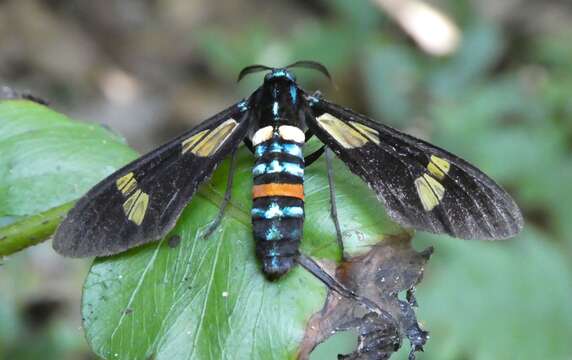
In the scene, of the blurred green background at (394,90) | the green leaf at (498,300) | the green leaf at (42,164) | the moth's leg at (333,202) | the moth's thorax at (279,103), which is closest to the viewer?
the moth's leg at (333,202)

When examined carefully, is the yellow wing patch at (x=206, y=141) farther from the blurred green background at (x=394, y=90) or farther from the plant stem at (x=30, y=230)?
the blurred green background at (x=394, y=90)

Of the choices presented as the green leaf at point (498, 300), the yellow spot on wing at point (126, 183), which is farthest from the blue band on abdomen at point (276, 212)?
the green leaf at point (498, 300)

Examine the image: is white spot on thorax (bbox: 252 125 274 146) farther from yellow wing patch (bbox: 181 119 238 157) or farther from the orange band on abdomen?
the orange band on abdomen

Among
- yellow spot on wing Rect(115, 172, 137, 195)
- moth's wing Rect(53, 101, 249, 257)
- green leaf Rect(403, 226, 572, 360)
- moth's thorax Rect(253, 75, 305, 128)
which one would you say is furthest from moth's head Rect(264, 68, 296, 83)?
green leaf Rect(403, 226, 572, 360)

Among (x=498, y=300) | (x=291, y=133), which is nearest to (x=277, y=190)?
(x=291, y=133)

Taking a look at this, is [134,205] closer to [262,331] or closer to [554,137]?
[262,331]

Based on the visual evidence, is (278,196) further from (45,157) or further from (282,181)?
(45,157)

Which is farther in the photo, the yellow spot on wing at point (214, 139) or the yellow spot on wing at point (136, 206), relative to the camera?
the yellow spot on wing at point (214, 139)
